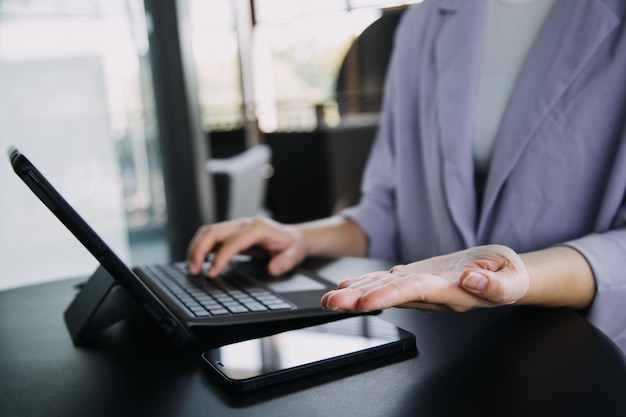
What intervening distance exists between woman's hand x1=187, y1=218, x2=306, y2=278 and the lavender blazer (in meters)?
0.19

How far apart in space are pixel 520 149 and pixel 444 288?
16.8 inches

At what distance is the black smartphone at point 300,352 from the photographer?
514mm

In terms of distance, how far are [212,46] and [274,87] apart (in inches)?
50.7

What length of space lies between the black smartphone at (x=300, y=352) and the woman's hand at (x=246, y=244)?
0.95ft

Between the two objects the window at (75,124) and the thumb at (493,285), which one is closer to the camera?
the thumb at (493,285)

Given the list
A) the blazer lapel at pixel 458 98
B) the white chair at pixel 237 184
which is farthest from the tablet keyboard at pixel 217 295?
the white chair at pixel 237 184

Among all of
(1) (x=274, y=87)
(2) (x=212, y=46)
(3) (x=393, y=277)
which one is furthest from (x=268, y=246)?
(1) (x=274, y=87)

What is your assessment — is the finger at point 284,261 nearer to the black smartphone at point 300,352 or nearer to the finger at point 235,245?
the finger at point 235,245

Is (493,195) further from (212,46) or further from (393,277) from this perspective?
(212,46)

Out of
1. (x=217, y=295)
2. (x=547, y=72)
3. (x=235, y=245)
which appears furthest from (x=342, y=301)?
(x=547, y=72)

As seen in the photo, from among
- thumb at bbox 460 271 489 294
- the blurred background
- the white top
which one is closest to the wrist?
thumb at bbox 460 271 489 294

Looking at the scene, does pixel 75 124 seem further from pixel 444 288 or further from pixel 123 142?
pixel 444 288

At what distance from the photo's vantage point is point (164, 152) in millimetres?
2766

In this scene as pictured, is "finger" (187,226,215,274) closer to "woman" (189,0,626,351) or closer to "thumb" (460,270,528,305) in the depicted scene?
"woman" (189,0,626,351)
